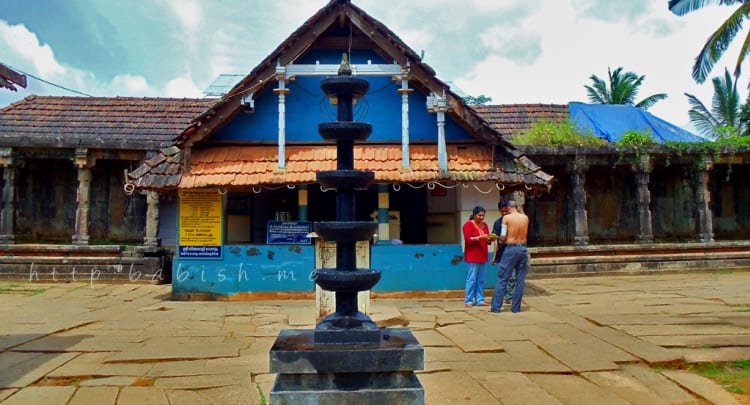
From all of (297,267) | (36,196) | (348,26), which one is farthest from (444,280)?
(36,196)

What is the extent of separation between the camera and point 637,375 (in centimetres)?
565

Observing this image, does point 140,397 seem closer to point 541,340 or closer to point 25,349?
point 25,349

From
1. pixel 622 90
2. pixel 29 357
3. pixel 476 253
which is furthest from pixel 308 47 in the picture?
pixel 622 90

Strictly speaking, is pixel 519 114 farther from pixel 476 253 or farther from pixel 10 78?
pixel 10 78

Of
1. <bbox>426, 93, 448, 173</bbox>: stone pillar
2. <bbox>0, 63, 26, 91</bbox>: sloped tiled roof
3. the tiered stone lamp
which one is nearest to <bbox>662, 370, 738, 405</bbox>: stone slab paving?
the tiered stone lamp

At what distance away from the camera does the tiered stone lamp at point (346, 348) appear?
4031 millimetres

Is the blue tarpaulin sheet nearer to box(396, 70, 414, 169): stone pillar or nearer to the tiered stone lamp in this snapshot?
box(396, 70, 414, 169): stone pillar

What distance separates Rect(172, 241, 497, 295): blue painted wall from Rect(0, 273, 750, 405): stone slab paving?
15.5 inches

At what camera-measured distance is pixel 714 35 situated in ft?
46.2

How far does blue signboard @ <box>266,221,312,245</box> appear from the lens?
1095 cm

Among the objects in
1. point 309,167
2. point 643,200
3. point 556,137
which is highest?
point 556,137

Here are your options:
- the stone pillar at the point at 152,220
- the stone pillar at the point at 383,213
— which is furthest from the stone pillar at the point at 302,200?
the stone pillar at the point at 152,220

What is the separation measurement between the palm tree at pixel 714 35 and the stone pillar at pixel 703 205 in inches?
102

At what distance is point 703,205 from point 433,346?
12451 millimetres
